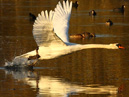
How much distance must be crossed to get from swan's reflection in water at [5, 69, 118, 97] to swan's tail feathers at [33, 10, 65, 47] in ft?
2.65

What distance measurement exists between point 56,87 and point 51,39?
184cm

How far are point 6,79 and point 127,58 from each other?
4544mm

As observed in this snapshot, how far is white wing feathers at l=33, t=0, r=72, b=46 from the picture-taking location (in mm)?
11250

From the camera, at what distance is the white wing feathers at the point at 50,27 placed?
1125 cm

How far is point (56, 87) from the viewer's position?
10.4 meters

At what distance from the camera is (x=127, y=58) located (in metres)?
14.8

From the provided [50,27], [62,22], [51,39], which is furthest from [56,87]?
[62,22]

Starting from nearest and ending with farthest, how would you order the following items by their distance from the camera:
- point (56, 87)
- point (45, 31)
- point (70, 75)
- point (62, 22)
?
point (56, 87), point (45, 31), point (70, 75), point (62, 22)

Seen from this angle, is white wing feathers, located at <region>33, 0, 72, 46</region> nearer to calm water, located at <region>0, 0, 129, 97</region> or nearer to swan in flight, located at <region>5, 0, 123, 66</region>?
swan in flight, located at <region>5, 0, 123, 66</region>

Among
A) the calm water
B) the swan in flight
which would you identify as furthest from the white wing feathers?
the calm water

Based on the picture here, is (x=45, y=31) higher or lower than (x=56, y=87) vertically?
higher

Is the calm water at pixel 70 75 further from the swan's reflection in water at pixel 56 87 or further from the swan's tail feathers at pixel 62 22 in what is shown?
the swan's tail feathers at pixel 62 22

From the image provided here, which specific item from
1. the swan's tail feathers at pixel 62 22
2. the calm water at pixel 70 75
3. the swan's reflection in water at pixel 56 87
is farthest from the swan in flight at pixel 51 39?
the swan's reflection in water at pixel 56 87

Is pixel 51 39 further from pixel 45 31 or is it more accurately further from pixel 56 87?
pixel 56 87
